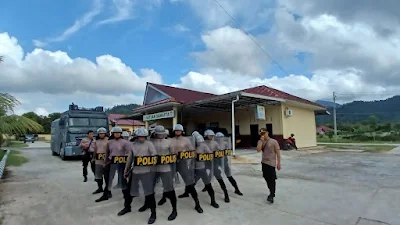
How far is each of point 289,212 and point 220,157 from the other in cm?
172

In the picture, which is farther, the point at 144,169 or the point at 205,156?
the point at 205,156

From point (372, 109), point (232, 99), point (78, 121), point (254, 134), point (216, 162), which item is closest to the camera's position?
point (216, 162)

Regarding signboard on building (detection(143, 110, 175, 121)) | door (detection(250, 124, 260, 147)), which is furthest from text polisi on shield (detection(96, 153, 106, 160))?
door (detection(250, 124, 260, 147))

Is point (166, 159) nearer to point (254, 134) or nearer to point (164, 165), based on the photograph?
point (164, 165)

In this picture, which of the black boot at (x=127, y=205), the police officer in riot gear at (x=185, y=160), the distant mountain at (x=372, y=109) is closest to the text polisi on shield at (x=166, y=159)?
the police officer in riot gear at (x=185, y=160)

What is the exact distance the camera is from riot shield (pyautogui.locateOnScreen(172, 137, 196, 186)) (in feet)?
17.2

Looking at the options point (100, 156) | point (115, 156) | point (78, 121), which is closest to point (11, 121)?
point (100, 156)

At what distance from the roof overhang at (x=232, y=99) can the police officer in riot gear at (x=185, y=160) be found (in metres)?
9.17

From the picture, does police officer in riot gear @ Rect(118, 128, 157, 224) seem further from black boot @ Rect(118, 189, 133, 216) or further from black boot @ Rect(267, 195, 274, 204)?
black boot @ Rect(267, 195, 274, 204)

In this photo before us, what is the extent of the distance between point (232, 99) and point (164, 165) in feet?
36.7

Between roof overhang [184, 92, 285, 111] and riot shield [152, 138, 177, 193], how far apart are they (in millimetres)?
9642

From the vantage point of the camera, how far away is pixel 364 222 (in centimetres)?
443

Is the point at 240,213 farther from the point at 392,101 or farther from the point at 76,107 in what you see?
the point at 392,101

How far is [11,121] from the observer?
7379mm
